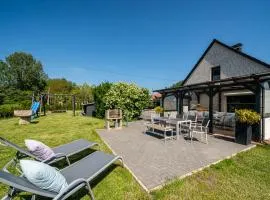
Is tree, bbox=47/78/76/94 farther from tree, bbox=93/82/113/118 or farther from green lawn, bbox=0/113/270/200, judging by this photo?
green lawn, bbox=0/113/270/200

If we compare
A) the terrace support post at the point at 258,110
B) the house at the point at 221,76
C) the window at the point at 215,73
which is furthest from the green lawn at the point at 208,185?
the window at the point at 215,73

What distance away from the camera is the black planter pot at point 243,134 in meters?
6.68

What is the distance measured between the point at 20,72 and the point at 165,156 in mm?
49730

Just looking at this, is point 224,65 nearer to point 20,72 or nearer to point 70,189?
point 70,189

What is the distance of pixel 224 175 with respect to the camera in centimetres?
409

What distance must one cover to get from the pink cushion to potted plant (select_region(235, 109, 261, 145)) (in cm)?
706

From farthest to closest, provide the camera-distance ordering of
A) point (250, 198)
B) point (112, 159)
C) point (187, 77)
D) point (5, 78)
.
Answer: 1. point (5, 78)
2. point (187, 77)
3. point (112, 159)
4. point (250, 198)

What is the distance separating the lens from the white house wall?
43.1ft

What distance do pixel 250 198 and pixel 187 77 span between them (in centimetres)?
1661

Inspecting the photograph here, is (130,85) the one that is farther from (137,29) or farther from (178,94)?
(137,29)

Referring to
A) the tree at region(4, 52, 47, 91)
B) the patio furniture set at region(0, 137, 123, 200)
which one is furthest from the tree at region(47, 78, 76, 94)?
the patio furniture set at region(0, 137, 123, 200)

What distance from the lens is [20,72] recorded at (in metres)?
42.9

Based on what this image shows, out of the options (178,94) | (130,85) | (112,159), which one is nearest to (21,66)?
(130,85)

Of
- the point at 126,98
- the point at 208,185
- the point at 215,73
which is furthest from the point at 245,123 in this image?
the point at 215,73
